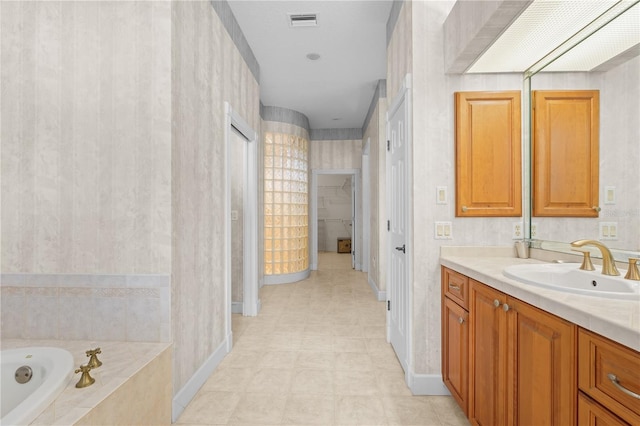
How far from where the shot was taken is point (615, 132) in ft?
4.69

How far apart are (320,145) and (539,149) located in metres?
4.97

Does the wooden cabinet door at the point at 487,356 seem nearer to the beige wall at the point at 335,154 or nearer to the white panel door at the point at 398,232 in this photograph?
the white panel door at the point at 398,232

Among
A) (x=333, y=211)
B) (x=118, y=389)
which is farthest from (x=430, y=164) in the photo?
(x=333, y=211)

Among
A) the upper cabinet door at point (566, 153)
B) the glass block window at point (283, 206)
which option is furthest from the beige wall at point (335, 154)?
the upper cabinet door at point (566, 153)

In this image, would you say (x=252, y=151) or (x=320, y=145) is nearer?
(x=252, y=151)

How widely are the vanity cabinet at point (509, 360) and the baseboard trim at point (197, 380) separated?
5.10 feet

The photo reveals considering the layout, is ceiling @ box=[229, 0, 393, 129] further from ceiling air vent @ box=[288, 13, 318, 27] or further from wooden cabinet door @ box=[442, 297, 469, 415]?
wooden cabinet door @ box=[442, 297, 469, 415]

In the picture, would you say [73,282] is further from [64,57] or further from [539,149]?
[539,149]

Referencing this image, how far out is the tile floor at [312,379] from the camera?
5.98 feet

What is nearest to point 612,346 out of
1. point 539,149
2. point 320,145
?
point 539,149

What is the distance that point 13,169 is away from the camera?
71.4 inches

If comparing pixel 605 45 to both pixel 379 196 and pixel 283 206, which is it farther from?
pixel 283 206

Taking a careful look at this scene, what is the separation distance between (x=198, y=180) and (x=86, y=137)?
2.09 feet

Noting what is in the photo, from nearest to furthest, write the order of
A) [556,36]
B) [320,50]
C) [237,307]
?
[556,36], [320,50], [237,307]
